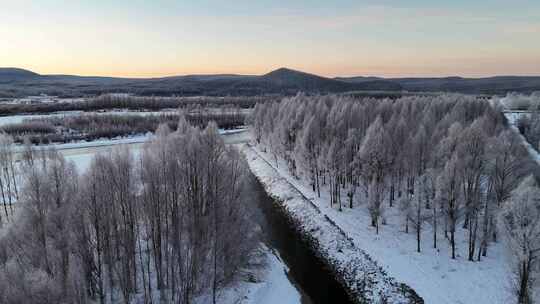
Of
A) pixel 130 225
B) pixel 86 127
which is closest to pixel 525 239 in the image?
pixel 130 225

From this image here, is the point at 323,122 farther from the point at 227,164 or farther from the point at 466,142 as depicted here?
the point at 227,164

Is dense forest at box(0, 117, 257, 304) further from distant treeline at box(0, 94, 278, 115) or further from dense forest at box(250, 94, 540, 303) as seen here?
distant treeline at box(0, 94, 278, 115)

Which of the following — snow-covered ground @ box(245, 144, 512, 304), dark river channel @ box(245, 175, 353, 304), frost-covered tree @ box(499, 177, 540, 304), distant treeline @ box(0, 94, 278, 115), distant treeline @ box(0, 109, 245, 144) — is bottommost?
dark river channel @ box(245, 175, 353, 304)

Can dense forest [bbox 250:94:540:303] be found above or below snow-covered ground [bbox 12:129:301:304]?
above

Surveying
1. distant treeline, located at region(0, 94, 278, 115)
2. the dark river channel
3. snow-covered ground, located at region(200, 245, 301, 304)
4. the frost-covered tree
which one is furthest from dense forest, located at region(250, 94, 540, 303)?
distant treeline, located at region(0, 94, 278, 115)

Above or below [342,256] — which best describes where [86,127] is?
above

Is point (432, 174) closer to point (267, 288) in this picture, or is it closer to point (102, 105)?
point (267, 288)

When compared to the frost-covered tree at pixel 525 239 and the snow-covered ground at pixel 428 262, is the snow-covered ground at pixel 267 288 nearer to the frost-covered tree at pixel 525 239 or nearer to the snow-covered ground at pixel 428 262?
the snow-covered ground at pixel 428 262
